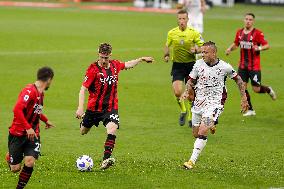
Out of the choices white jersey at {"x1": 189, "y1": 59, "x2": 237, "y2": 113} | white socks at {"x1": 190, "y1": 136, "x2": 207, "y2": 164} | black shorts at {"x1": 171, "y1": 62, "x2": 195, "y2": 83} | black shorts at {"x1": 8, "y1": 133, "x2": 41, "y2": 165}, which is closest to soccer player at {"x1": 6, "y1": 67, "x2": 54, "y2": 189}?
black shorts at {"x1": 8, "y1": 133, "x2": 41, "y2": 165}

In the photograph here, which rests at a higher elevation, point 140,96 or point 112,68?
point 112,68

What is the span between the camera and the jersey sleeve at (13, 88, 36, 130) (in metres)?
13.7

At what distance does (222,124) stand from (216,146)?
3.29m

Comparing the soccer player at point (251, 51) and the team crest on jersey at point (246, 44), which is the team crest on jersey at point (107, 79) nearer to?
the soccer player at point (251, 51)

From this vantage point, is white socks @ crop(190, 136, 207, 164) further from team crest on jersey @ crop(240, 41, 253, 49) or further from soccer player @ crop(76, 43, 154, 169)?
team crest on jersey @ crop(240, 41, 253, 49)

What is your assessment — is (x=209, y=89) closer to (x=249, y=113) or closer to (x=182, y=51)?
(x=182, y=51)

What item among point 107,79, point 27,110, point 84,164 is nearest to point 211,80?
point 107,79

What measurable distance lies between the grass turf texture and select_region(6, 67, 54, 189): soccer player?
1.11 metres

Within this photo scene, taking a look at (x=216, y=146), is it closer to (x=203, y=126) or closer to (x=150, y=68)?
(x=203, y=126)

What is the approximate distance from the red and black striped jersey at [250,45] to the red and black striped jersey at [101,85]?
785 centimetres

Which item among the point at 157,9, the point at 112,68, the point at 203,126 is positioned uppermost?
the point at 112,68

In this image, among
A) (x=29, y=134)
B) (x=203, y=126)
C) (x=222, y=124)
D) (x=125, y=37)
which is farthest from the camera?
(x=125, y=37)

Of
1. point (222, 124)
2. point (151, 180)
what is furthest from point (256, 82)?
point (151, 180)

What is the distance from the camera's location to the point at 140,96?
89.8ft
